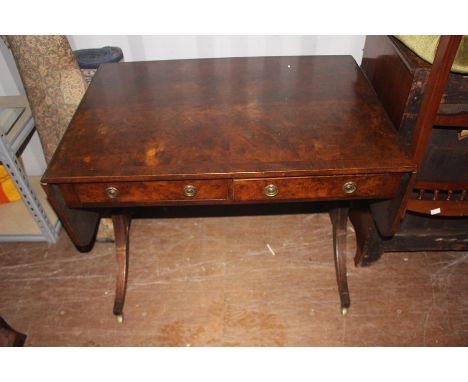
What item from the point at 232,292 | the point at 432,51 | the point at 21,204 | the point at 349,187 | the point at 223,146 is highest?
the point at 432,51

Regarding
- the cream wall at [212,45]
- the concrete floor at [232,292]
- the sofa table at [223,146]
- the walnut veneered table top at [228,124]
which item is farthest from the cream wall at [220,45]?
the concrete floor at [232,292]

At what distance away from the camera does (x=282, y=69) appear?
1.54 meters

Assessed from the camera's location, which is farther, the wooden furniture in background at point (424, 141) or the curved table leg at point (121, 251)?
the curved table leg at point (121, 251)

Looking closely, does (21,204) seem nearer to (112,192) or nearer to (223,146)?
(112,192)

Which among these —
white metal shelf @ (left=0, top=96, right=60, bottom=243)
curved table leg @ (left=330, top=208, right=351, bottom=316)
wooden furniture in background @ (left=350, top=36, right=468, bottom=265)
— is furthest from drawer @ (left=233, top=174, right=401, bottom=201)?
white metal shelf @ (left=0, top=96, right=60, bottom=243)

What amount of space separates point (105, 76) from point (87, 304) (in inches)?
42.7

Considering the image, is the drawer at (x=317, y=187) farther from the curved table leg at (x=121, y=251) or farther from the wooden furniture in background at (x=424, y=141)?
the curved table leg at (x=121, y=251)

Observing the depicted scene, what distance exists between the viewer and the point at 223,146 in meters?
1.18

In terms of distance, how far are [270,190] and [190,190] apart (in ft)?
0.83

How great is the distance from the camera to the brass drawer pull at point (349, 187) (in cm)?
115

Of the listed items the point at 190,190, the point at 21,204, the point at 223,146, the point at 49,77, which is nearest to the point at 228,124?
the point at 223,146

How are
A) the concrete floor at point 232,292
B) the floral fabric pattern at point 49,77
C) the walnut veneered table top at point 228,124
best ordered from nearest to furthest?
1. the walnut veneered table top at point 228,124
2. the floral fabric pattern at point 49,77
3. the concrete floor at point 232,292

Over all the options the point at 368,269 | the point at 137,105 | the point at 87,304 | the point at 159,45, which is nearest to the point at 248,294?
the point at 368,269

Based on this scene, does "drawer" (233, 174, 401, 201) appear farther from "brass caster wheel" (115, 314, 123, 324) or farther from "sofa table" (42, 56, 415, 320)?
"brass caster wheel" (115, 314, 123, 324)
